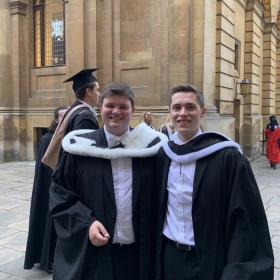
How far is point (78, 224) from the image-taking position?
2.21 meters

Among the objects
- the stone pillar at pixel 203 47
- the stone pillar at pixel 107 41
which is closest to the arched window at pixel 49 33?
the stone pillar at pixel 107 41

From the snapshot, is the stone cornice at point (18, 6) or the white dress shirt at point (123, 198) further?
the stone cornice at point (18, 6)

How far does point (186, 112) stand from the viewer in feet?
7.00

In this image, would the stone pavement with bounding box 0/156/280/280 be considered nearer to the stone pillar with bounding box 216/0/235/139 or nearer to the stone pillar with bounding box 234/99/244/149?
the stone pillar with bounding box 234/99/244/149

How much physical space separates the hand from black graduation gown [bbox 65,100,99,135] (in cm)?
135

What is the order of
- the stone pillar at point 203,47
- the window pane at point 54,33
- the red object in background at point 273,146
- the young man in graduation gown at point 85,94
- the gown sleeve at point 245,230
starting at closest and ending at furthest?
the gown sleeve at point 245,230, the young man in graduation gown at point 85,94, the stone pillar at point 203,47, the red object in background at point 273,146, the window pane at point 54,33

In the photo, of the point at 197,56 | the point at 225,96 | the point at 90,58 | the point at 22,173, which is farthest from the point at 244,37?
the point at 22,173

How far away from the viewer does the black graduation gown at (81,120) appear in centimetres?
335

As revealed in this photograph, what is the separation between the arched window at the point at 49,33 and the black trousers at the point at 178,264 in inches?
449

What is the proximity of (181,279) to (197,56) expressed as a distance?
28.5ft

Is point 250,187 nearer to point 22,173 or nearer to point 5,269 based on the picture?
point 5,269

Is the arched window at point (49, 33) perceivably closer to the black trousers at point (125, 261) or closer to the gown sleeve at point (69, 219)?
the gown sleeve at point (69, 219)

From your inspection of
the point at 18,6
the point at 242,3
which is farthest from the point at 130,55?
the point at 242,3

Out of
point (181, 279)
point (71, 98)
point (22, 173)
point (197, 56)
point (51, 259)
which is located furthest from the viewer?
point (71, 98)
